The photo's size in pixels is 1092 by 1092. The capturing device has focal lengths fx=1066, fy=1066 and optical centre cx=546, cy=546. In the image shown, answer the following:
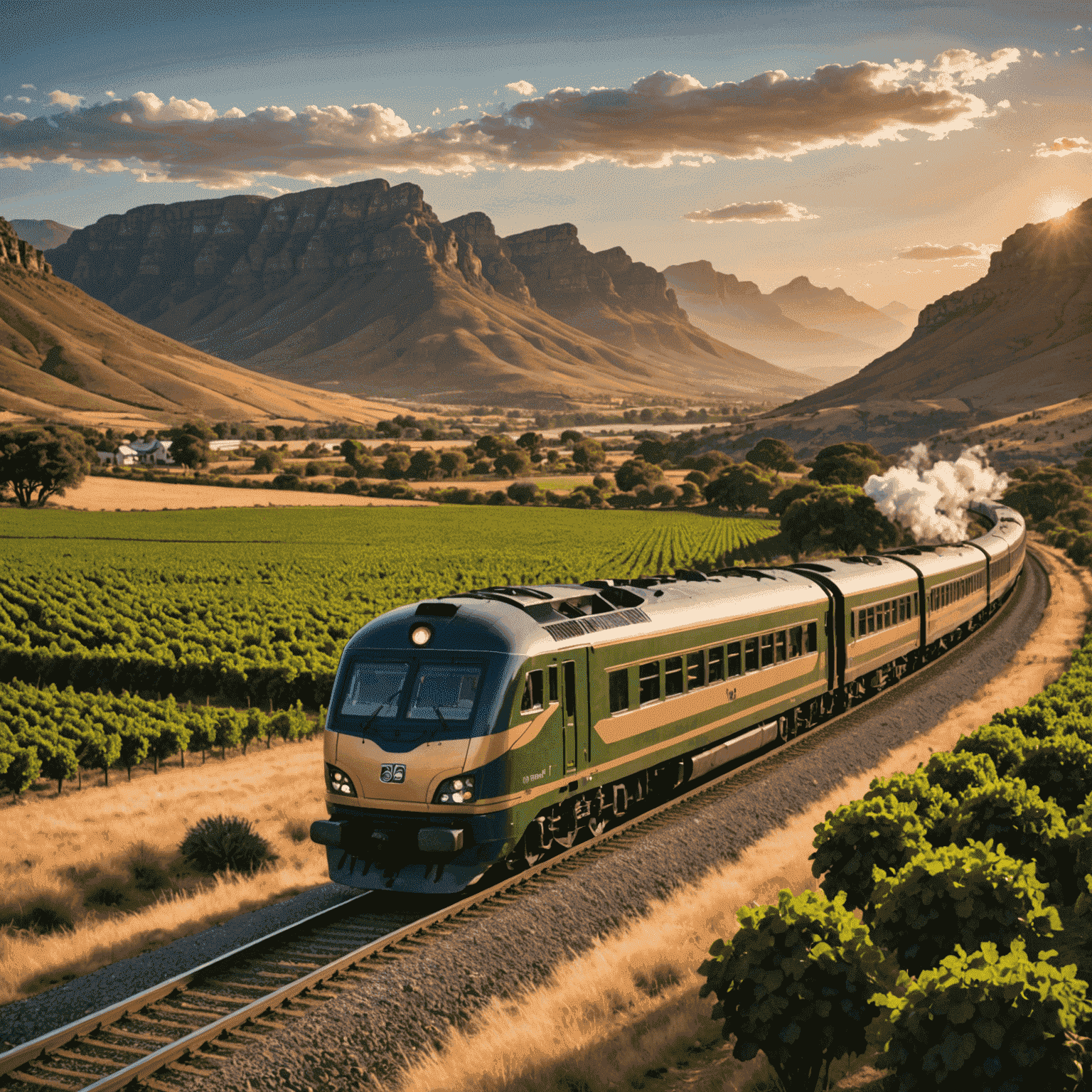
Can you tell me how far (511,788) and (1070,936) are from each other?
5.85m

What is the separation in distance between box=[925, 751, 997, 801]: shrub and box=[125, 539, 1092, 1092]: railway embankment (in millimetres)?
2341

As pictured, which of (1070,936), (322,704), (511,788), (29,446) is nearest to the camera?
(1070,936)

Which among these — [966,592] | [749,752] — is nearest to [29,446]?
[966,592]

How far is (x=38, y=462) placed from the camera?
106375 millimetres

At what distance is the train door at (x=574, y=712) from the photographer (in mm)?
13289

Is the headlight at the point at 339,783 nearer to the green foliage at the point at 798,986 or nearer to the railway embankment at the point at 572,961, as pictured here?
the railway embankment at the point at 572,961

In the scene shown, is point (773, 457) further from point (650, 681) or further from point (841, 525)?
point (650, 681)

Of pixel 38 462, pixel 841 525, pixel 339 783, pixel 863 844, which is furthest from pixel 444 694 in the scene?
pixel 38 462

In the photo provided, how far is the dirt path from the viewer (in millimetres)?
108750

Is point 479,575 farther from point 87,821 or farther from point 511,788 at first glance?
point 511,788

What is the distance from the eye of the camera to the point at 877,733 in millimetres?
22797

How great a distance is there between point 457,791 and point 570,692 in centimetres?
217

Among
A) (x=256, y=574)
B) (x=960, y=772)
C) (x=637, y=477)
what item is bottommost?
(x=256, y=574)

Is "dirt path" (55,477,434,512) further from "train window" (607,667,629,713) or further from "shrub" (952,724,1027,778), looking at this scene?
"shrub" (952,724,1027,778)
